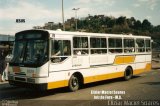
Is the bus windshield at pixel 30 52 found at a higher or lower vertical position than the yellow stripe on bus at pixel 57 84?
higher

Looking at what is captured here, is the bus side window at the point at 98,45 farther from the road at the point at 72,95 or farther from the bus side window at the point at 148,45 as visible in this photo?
the bus side window at the point at 148,45

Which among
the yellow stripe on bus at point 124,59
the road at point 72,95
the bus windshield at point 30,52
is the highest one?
the bus windshield at point 30,52

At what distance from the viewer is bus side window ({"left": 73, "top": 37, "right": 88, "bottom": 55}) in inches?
552

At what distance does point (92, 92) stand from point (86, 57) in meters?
1.97

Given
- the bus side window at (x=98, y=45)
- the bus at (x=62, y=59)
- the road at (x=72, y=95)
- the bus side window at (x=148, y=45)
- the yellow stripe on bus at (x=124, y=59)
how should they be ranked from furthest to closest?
the bus side window at (x=148, y=45), the yellow stripe on bus at (x=124, y=59), the bus side window at (x=98, y=45), the bus at (x=62, y=59), the road at (x=72, y=95)

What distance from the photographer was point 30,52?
12648mm

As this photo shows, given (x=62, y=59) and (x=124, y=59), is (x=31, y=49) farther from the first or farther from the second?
(x=124, y=59)

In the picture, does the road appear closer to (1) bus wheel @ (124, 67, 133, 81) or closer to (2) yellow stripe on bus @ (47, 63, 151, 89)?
(2) yellow stripe on bus @ (47, 63, 151, 89)

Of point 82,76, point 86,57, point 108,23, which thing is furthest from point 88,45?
point 108,23

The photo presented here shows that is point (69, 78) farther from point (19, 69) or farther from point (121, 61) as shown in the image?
point (121, 61)

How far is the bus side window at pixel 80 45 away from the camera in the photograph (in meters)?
14.0

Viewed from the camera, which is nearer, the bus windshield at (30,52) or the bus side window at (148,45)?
the bus windshield at (30,52)

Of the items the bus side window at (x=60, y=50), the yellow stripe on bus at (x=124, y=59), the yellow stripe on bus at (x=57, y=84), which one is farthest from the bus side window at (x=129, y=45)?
the yellow stripe on bus at (x=57, y=84)

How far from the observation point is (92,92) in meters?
13.5
